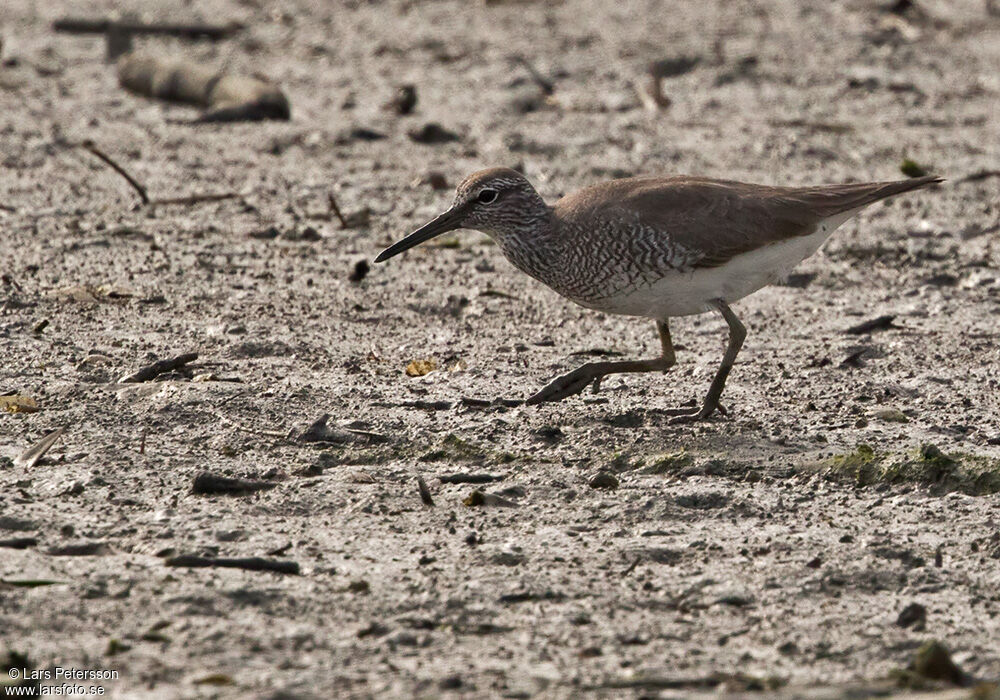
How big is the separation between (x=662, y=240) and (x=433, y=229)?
4.32ft

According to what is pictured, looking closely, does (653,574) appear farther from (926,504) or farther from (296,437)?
(296,437)

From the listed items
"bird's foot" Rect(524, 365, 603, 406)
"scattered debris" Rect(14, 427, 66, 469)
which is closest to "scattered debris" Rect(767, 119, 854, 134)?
"bird's foot" Rect(524, 365, 603, 406)

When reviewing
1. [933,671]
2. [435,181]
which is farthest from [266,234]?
[933,671]

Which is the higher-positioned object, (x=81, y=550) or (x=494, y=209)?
(x=494, y=209)

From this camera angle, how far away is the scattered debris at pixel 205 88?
11.9 m

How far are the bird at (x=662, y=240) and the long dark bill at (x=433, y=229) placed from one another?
58mm

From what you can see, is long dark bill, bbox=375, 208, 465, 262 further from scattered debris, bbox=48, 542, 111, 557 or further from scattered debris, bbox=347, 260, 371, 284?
scattered debris, bbox=48, 542, 111, 557

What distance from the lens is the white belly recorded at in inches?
278

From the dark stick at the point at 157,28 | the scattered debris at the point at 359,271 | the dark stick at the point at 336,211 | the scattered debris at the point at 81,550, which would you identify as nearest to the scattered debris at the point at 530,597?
the scattered debris at the point at 81,550

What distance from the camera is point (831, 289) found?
900cm

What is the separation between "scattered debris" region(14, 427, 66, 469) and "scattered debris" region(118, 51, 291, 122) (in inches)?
234

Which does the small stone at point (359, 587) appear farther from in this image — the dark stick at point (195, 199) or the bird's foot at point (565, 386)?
the dark stick at point (195, 199)

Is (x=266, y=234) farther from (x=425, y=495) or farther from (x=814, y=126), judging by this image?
(x=814, y=126)

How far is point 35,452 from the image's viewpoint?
6172 millimetres
